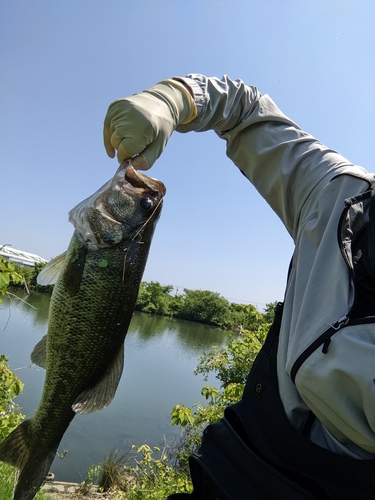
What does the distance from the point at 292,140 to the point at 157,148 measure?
1.96ft

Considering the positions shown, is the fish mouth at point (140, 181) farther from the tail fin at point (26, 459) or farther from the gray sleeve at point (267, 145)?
the tail fin at point (26, 459)

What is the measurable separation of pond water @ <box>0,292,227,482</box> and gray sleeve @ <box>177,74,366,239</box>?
243 cm

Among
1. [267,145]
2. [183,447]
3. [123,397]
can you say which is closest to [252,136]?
[267,145]

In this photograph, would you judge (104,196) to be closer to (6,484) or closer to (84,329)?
(84,329)

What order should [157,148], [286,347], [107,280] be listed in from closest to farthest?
[286,347]
[157,148]
[107,280]

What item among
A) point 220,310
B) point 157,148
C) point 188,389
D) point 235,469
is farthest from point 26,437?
point 220,310

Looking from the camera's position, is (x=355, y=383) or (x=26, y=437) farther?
(x=26, y=437)

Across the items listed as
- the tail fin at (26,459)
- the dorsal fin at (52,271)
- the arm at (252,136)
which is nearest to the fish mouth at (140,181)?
the arm at (252,136)

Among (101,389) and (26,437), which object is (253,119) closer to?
(101,389)

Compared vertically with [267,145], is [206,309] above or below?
below

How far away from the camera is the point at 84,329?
5.49 ft

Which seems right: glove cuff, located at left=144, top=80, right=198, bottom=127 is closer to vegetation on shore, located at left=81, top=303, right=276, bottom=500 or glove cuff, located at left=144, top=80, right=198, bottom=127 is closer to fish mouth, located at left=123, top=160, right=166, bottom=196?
fish mouth, located at left=123, top=160, right=166, bottom=196

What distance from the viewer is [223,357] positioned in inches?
279

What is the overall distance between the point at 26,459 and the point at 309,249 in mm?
1471
